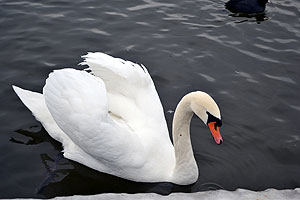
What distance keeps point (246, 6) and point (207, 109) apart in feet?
19.1

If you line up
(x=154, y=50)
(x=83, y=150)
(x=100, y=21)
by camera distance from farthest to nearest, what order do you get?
(x=100, y=21)
(x=154, y=50)
(x=83, y=150)

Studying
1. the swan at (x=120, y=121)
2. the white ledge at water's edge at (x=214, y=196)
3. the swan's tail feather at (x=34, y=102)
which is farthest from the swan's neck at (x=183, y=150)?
the swan's tail feather at (x=34, y=102)

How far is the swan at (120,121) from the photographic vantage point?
4.95 m

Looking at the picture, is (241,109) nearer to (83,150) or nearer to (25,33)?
(83,150)

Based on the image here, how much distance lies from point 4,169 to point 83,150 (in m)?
1.01

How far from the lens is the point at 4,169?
566cm

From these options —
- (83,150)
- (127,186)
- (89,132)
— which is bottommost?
(127,186)

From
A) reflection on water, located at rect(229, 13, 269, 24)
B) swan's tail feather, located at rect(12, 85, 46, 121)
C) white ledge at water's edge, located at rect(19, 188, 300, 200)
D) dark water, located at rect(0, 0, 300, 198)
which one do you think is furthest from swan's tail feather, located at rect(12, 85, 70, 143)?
reflection on water, located at rect(229, 13, 269, 24)

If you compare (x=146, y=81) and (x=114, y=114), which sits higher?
(x=146, y=81)

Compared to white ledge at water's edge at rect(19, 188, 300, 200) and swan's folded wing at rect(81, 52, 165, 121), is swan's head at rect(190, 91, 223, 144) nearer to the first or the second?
swan's folded wing at rect(81, 52, 165, 121)

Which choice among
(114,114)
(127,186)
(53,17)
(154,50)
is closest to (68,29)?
(53,17)

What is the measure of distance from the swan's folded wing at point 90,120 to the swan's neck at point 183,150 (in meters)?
0.44

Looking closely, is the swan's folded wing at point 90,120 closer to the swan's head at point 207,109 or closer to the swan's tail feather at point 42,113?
the swan's tail feather at point 42,113

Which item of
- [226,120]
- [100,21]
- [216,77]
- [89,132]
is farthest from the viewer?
[100,21]
